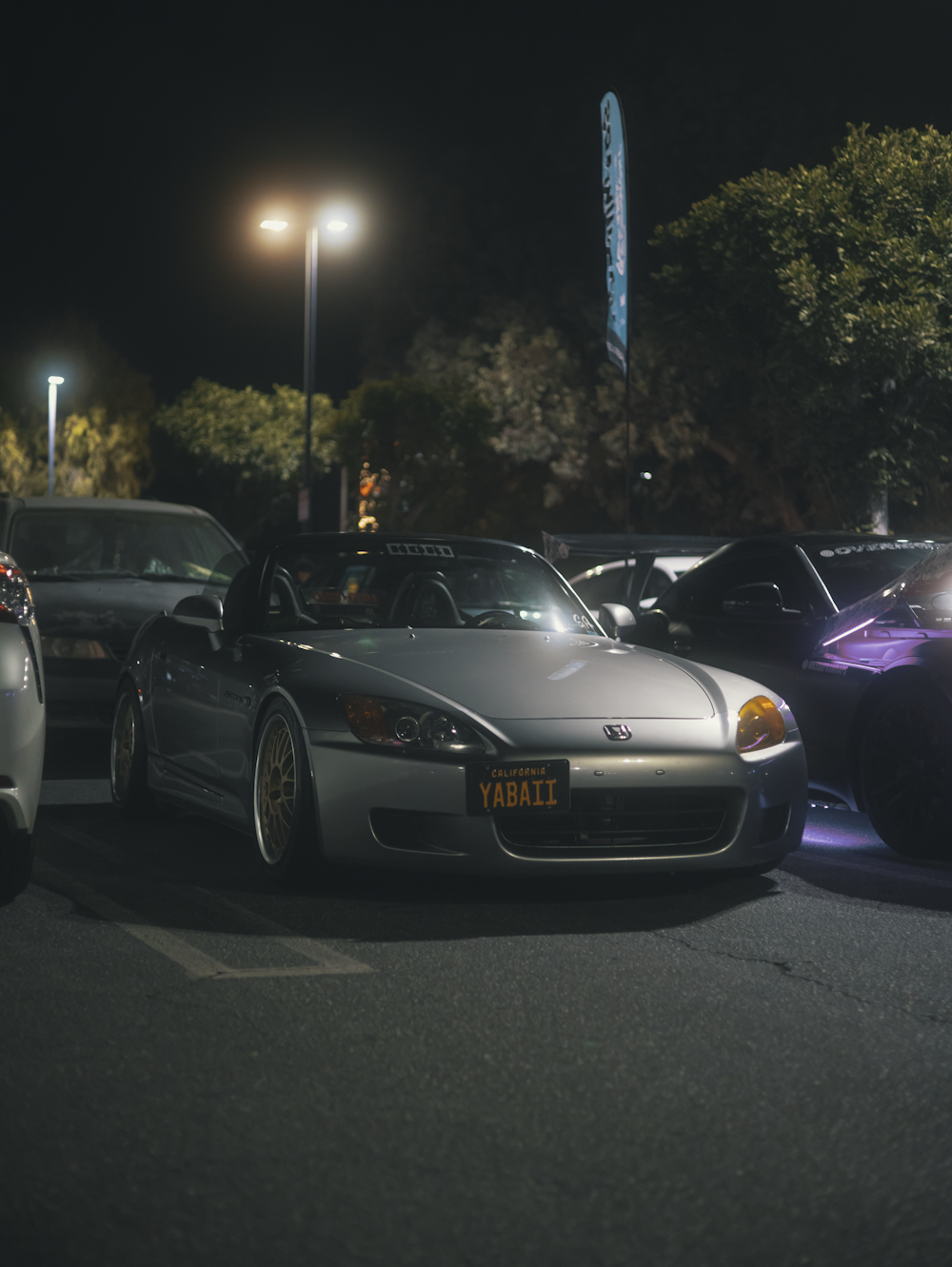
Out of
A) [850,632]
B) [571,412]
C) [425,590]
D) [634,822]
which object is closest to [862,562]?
[850,632]

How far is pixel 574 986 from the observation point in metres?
4.91

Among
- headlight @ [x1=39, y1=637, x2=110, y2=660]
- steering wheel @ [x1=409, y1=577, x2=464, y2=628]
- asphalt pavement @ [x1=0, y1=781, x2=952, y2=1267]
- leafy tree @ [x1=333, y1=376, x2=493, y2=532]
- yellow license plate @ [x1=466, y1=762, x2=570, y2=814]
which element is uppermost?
leafy tree @ [x1=333, y1=376, x2=493, y2=532]

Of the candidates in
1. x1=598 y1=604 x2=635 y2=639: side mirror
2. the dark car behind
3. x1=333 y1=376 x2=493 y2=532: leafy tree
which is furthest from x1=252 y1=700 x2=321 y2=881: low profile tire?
x1=333 y1=376 x2=493 y2=532: leafy tree

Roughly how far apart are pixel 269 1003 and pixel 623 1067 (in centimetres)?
111

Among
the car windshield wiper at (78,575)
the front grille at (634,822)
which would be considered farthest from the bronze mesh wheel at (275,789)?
the car windshield wiper at (78,575)

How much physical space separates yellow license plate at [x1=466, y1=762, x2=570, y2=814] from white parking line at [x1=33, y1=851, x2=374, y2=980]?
79 centimetres

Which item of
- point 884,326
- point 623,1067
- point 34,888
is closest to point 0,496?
point 34,888

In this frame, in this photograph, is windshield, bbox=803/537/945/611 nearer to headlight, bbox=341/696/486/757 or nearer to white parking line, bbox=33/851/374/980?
headlight, bbox=341/696/486/757

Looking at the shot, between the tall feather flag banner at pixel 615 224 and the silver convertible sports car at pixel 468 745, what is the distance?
67.9ft

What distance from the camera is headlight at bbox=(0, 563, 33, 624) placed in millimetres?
5793

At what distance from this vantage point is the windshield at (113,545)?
1219cm

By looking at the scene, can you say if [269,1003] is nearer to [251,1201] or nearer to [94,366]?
[251,1201]

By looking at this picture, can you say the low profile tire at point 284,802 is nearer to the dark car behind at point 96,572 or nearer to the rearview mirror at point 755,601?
the rearview mirror at point 755,601

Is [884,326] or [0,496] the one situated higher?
[884,326]
